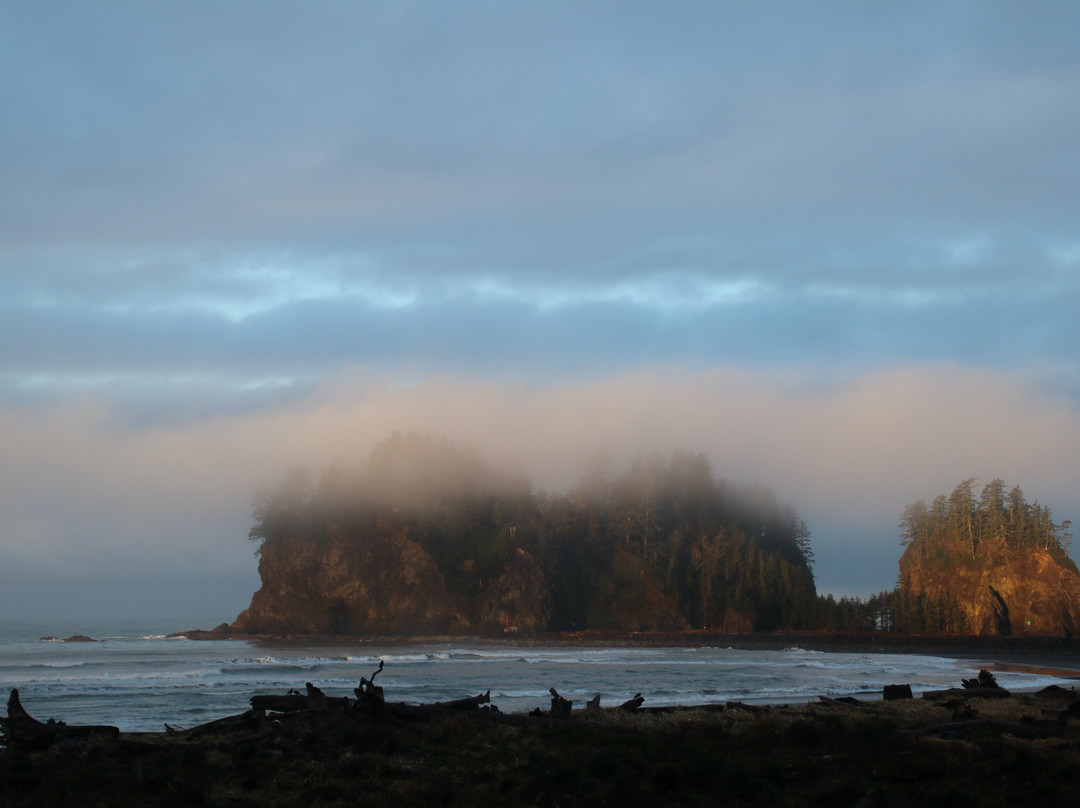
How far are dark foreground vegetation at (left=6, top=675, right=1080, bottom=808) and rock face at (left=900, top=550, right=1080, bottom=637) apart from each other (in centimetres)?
9627

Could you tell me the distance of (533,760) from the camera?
15.6 meters

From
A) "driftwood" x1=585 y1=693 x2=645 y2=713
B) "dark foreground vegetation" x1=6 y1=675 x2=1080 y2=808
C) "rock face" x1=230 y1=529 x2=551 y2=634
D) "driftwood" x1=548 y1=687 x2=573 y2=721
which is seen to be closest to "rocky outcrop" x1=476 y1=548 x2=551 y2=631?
"rock face" x1=230 y1=529 x2=551 y2=634

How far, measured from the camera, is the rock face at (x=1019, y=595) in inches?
3935

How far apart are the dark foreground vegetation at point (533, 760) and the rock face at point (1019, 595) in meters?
96.3

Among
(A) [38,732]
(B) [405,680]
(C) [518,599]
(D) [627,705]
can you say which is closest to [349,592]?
(C) [518,599]

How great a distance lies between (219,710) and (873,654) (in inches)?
2941

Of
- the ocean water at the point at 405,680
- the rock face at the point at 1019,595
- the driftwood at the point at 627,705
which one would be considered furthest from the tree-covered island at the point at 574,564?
the driftwood at the point at 627,705

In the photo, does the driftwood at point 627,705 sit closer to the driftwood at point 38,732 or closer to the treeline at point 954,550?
the driftwood at point 38,732

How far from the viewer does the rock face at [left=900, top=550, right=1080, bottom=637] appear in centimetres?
9994

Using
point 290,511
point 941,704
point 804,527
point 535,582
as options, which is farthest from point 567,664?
point 804,527

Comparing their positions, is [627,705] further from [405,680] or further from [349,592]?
[349,592]

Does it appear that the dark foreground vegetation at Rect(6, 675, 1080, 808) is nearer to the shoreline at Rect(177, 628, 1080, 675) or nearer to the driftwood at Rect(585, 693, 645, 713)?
the driftwood at Rect(585, 693, 645, 713)

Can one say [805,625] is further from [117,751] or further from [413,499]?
[117,751]

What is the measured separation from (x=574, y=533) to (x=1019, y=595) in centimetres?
6441
